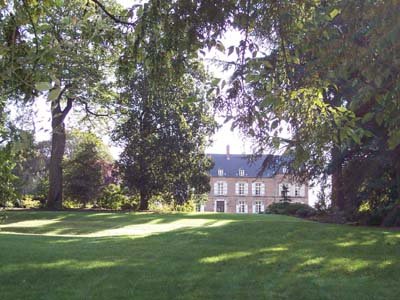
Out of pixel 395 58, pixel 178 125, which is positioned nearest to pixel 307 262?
pixel 395 58

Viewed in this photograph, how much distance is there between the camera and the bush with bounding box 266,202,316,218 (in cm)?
2789

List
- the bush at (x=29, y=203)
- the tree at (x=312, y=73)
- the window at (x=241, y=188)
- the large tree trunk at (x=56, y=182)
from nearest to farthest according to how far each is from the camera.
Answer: the tree at (x=312, y=73), the large tree trunk at (x=56, y=182), the bush at (x=29, y=203), the window at (x=241, y=188)

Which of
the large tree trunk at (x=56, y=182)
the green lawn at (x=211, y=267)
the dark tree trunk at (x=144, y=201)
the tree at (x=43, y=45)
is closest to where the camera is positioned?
the tree at (x=43, y=45)

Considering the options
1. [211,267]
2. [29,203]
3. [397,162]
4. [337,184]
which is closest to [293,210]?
[337,184]

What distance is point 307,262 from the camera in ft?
30.5

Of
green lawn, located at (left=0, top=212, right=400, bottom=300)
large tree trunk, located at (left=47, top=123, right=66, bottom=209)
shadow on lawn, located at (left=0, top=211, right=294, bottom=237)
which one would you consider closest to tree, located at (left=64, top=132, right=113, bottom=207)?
large tree trunk, located at (left=47, top=123, right=66, bottom=209)

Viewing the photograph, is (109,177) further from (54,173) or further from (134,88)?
(134,88)

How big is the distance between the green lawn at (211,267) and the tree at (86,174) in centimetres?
1832

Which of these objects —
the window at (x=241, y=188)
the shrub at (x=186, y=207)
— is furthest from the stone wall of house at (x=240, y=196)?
the shrub at (x=186, y=207)

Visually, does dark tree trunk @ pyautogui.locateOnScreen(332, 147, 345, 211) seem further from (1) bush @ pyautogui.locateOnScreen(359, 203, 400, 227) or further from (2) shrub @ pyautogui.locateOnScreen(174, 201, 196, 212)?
(2) shrub @ pyautogui.locateOnScreen(174, 201, 196, 212)

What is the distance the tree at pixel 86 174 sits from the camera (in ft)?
102

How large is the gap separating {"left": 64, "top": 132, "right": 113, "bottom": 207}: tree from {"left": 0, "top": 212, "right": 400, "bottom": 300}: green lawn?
18.3 metres

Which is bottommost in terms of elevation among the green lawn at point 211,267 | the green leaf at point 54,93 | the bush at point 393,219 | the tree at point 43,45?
the green lawn at point 211,267

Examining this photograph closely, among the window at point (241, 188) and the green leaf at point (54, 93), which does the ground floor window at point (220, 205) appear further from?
the green leaf at point (54, 93)
